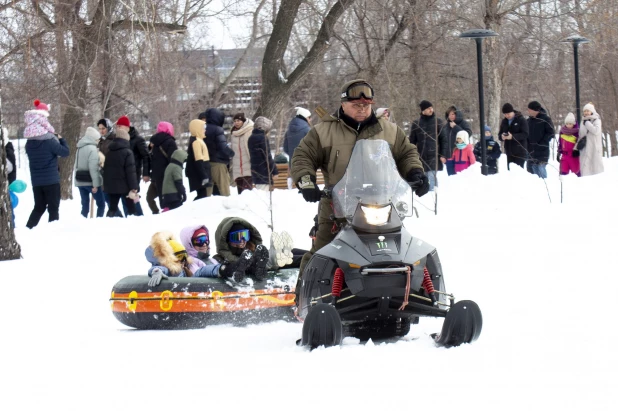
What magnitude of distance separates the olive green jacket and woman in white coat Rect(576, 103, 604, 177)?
495 inches

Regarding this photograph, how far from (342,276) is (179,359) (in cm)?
109

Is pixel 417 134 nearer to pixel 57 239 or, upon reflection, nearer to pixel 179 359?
pixel 57 239

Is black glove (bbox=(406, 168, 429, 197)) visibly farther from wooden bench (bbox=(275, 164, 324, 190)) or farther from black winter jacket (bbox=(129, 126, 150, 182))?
wooden bench (bbox=(275, 164, 324, 190))

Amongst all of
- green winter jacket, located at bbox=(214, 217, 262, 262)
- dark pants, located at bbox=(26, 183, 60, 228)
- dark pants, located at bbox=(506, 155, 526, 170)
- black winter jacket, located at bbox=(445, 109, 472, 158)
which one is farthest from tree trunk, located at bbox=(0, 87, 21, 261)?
dark pants, located at bbox=(506, 155, 526, 170)

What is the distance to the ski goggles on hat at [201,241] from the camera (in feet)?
27.8

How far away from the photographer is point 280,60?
19.0 m

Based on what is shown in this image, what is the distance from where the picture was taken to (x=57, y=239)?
13.5 m

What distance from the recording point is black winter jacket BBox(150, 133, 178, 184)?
15586 mm

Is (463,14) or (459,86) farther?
(459,86)

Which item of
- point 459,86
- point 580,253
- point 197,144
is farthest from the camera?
point 459,86

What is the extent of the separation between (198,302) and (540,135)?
11.5 m

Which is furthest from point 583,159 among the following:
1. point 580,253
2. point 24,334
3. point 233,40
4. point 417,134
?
point 233,40

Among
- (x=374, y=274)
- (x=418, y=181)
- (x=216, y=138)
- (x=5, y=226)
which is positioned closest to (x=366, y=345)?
Result: (x=374, y=274)

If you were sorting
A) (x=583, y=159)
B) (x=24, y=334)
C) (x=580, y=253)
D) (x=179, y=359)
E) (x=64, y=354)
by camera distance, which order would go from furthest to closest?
(x=583, y=159), (x=580, y=253), (x=24, y=334), (x=64, y=354), (x=179, y=359)
